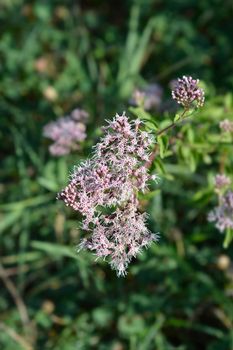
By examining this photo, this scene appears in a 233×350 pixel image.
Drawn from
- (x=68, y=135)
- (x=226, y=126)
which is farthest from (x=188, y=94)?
(x=68, y=135)

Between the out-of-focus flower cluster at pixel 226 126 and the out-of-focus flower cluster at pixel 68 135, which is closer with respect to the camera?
the out-of-focus flower cluster at pixel 226 126

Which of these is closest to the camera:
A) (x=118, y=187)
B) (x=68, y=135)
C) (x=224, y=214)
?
(x=118, y=187)

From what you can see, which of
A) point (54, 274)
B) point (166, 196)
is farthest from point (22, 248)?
point (166, 196)

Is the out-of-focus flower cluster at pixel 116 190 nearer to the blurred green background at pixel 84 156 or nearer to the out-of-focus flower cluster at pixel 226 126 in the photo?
the blurred green background at pixel 84 156

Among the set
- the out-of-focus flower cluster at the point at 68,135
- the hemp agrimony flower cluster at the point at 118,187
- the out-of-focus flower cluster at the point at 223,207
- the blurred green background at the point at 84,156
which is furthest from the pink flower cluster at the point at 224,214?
the out-of-focus flower cluster at the point at 68,135

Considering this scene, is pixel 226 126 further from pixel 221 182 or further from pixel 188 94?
pixel 188 94

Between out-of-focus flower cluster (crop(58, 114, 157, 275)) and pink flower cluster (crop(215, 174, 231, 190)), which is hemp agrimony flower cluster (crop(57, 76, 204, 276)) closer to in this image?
out-of-focus flower cluster (crop(58, 114, 157, 275))
